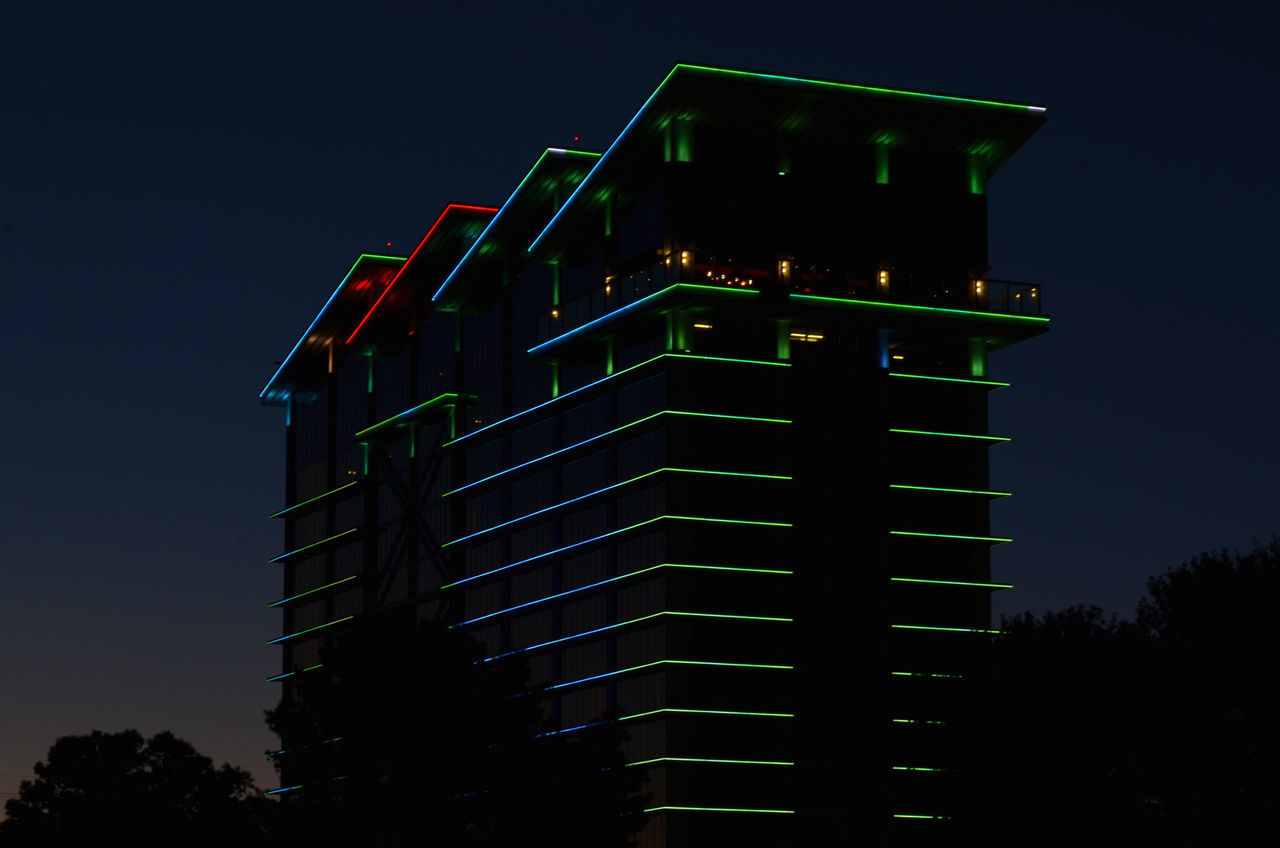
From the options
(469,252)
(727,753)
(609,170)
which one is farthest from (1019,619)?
(469,252)

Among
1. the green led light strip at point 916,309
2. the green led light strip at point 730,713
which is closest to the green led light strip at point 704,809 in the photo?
the green led light strip at point 730,713

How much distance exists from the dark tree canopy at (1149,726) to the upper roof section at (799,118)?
2673 centimetres

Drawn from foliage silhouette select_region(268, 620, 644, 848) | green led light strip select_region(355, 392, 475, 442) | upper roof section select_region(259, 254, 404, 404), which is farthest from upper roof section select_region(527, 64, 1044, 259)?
upper roof section select_region(259, 254, 404, 404)

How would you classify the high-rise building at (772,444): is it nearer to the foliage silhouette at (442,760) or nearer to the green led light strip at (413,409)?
the foliage silhouette at (442,760)

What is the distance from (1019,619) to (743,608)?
43.8 ft

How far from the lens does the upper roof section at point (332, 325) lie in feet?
456

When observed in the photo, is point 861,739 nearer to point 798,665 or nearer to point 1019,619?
point 798,665

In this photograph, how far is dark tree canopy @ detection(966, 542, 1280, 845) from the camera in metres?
79.4

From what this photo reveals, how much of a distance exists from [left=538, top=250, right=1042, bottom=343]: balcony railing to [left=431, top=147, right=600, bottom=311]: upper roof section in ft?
27.8

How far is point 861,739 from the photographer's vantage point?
325 ft

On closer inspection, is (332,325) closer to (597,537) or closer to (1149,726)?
(597,537)

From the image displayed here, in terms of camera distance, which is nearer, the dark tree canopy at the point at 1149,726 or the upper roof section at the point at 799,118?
the dark tree canopy at the point at 1149,726

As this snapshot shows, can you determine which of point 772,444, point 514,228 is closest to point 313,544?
point 514,228

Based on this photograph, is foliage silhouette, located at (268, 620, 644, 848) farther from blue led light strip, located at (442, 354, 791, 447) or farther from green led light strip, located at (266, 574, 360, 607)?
green led light strip, located at (266, 574, 360, 607)
